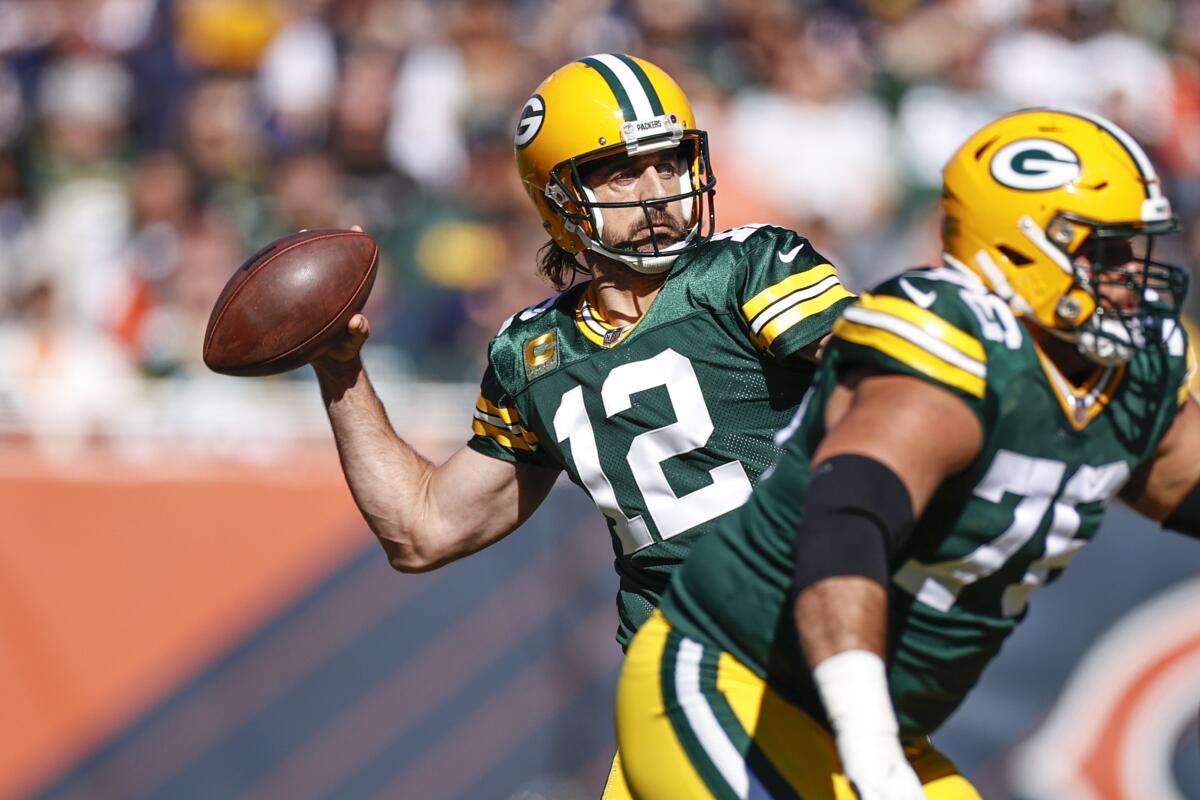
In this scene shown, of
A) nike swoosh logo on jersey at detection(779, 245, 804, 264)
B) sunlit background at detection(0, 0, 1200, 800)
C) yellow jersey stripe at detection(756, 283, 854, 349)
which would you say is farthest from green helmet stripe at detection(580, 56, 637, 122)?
sunlit background at detection(0, 0, 1200, 800)

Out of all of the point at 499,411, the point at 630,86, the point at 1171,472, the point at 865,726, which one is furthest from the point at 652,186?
the point at 865,726

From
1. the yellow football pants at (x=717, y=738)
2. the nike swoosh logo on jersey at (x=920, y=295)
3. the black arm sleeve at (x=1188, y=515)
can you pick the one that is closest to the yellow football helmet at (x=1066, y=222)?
the nike swoosh logo on jersey at (x=920, y=295)

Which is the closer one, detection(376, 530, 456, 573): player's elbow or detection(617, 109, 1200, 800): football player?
detection(617, 109, 1200, 800): football player

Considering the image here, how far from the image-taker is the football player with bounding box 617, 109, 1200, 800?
238 cm

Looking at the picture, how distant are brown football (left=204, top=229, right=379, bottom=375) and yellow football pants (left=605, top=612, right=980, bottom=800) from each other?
3.56 ft

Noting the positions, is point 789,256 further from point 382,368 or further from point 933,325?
point 382,368

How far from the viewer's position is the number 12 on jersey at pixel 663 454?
3.19m

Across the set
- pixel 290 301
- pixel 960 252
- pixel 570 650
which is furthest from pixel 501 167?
pixel 960 252

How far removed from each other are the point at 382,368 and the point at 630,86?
3.48 metres

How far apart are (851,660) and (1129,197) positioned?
0.85 m

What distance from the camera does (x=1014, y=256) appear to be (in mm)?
2625

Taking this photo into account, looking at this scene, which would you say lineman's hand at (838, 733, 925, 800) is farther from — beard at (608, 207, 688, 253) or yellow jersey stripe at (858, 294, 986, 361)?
beard at (608, 207, 688, 253)

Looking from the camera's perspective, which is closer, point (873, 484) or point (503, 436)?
point (873, 484)

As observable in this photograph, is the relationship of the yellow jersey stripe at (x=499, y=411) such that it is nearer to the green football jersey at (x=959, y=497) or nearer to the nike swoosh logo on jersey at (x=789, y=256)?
the nike swoosh logo on jersey at (x=789, y=256)
